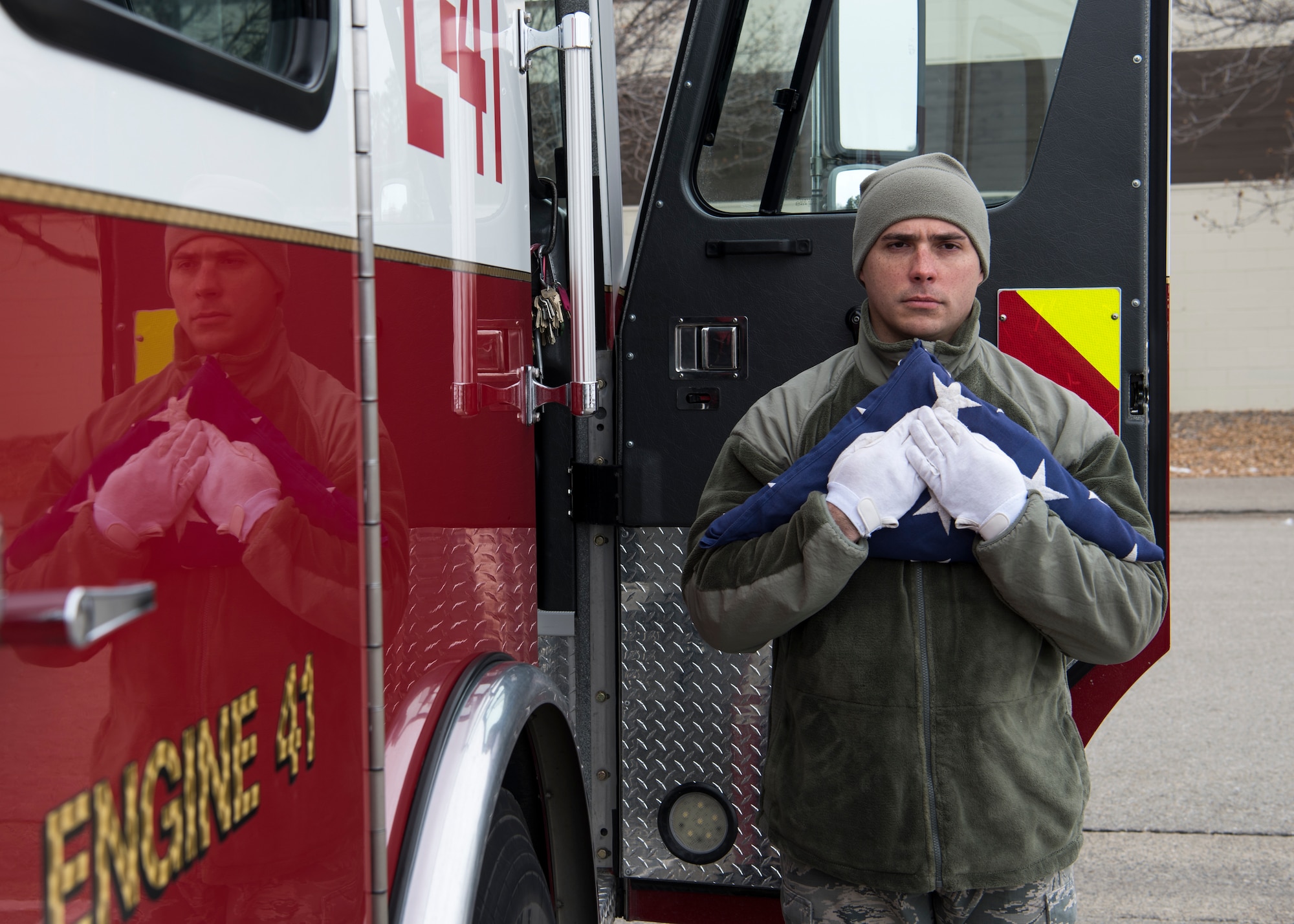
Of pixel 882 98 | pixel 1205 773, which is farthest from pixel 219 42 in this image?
pixel 1205 773

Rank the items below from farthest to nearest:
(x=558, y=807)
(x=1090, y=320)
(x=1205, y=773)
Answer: (x=1205, y=773) → (x=1090, y=320) → (x=558, y=807)

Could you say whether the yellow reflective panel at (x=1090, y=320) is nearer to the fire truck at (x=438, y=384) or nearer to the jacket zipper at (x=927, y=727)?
the fire truck at (x=438, y=384)

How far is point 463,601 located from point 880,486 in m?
0.59

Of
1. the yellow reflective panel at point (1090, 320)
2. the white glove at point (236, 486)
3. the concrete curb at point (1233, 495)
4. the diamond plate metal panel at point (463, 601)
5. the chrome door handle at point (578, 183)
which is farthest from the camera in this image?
the concrete curb at point (1233, 495)

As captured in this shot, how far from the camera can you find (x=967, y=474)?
1557mm

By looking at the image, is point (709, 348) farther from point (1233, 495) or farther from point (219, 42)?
point (1233, 495)

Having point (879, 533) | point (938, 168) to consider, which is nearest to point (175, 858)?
point (879, 533)

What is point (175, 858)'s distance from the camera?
3.18ft

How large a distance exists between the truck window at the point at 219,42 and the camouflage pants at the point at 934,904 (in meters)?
1.26

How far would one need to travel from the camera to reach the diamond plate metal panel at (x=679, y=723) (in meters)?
2.41

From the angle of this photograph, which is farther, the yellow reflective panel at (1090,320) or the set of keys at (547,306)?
the yellow reflective panel at (1090,320)

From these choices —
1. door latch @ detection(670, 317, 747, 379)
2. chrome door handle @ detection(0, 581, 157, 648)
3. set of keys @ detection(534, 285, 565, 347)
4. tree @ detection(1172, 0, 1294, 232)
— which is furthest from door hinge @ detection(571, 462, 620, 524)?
tree @ detection(1172, 0, 1294, 232)

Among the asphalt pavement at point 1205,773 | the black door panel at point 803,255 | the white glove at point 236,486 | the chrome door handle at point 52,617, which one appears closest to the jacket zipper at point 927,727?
the black door panel at point 803,255

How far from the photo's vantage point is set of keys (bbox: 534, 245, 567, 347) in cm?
204
